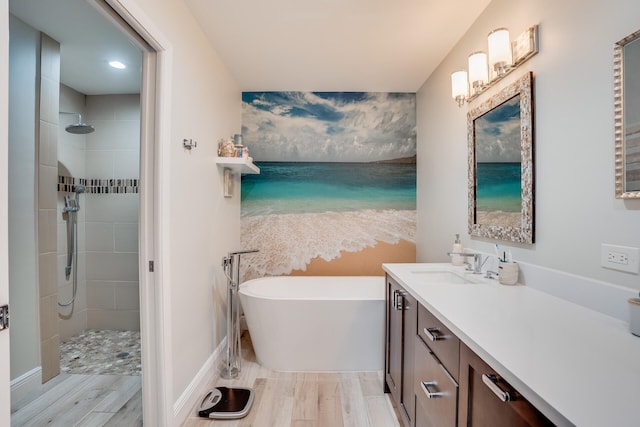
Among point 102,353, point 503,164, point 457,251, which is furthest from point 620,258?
point 102,353

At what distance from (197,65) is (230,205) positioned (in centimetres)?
122

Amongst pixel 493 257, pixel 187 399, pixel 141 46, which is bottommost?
pixel 187 399

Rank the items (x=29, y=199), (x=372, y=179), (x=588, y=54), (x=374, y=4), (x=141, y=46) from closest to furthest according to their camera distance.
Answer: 1. (x=588, y=54)
2. (x=141, y=46)
3. (x=374, y=4)
4. (x=29, y=199)
5. (x=372, y=179)

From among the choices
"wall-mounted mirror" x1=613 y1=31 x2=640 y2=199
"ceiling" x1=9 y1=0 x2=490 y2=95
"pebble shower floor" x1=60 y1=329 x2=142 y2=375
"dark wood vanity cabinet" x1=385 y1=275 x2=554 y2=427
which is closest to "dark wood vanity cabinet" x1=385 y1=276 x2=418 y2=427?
"dark wood vanity cabinet" x1=385 y1=275 x2=554 y2=427

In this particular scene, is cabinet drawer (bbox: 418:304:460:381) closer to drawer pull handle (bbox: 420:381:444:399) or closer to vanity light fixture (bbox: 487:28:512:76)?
drawer pull handle (bbox: 420:381:444:399)

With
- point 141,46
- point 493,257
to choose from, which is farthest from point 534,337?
point 141,46

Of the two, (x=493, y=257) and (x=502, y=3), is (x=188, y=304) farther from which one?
(x=502, y=3)

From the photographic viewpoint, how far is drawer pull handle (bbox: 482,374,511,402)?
2.32 ft

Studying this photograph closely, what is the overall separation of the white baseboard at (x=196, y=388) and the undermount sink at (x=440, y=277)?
62.9 inches

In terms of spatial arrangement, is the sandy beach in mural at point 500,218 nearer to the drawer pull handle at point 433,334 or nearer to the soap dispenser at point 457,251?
the soap dispenser at point 457,251

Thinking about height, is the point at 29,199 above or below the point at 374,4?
below

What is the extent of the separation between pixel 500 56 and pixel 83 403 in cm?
318

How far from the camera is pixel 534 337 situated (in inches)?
33.6

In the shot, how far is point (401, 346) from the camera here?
169 centimetres
